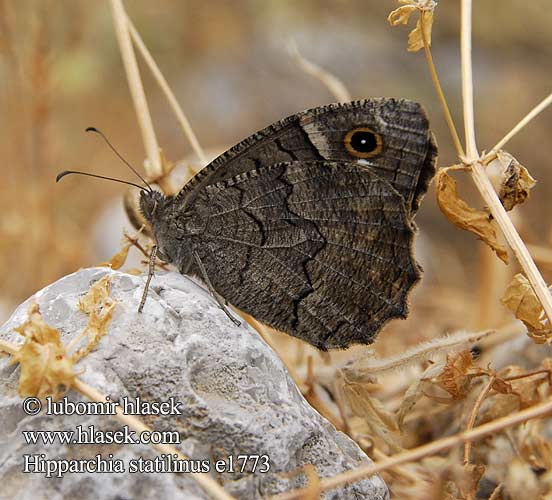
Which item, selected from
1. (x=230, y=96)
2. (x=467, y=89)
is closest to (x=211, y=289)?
(x=467, y=89)

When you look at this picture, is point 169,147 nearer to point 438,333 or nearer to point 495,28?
point 495,28

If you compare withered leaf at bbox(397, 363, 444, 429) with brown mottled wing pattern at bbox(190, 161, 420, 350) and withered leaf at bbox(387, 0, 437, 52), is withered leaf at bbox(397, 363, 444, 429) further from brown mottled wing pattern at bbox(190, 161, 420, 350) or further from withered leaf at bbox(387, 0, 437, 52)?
withered leaf at bbox(387, 0, 437, 52)

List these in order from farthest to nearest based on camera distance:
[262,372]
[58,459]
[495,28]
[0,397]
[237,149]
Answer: [495,28]
[237,149]
[262,372]
[0,397]
[58,459]

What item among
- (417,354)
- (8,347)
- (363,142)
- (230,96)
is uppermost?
(230,96)

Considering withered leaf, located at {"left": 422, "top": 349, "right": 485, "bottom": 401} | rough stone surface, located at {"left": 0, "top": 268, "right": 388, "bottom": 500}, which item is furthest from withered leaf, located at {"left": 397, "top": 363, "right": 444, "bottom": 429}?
rough stone surface, located at {"left": 0, "top": 268, "right": 388, "bottom": 500}

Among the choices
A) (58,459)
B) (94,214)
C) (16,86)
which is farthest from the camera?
(94,214)

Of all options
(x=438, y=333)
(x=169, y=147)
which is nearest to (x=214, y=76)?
(x=169, y=147)

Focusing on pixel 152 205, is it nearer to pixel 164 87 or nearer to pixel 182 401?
pixel 164 87
